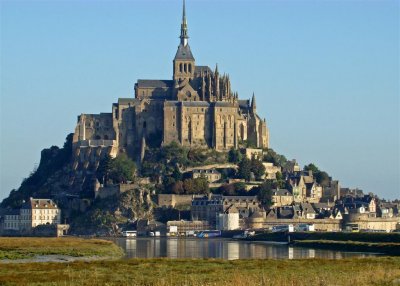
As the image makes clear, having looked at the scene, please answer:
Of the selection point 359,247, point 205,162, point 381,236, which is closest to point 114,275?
point 359,247

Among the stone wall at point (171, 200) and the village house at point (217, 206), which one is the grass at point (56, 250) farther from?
the stone wall at point (171, 200)

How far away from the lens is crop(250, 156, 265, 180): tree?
15312cm

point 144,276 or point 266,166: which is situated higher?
point 266,166

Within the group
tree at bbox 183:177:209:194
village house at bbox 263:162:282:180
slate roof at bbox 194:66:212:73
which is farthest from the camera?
slate roof at bbox 194:66:212:73

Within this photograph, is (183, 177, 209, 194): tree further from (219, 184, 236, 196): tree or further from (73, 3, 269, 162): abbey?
(73, 3, 269, 162): abbey

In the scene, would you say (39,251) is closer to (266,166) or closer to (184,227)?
(184,227)

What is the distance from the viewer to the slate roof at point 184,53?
162 m

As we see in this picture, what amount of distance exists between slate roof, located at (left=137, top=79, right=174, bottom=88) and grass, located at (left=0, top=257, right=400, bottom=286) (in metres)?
96.7

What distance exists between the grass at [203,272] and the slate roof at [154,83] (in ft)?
317

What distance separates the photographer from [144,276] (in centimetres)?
5066

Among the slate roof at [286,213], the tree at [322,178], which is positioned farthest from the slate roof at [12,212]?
the tree at [322,178]

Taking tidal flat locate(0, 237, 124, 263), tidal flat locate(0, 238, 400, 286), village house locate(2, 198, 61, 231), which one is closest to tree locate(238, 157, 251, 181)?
village house locate(2, 198, 61, 231)

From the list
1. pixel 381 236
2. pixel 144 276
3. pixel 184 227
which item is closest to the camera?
pixel 144 276

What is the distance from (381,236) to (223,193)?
2118 inches
